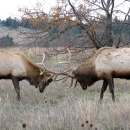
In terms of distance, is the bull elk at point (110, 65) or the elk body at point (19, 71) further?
the elk body at point (19, 71)

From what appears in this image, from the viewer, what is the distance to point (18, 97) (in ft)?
31.9

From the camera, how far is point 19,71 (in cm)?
993

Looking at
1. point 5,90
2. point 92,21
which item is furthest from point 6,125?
point 92,21

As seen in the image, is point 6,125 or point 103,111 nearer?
point 6,125

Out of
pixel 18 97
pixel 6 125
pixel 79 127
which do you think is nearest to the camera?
pixel 79 127

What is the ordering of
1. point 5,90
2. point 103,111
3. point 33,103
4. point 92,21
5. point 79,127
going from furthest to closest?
1. point 92,21
2. point 5,90
3. point 33,103
4. point 103,111
5. point 79,127

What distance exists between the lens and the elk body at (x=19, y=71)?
9852 mm

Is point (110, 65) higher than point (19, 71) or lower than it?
higher

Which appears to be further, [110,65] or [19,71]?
[19,71]

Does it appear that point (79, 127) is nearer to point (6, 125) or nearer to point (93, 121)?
point (93, 121)

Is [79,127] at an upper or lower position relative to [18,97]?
upper

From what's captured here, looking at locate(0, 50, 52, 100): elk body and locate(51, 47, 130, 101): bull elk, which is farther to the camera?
locate(0, 50, 52, 100): elk body

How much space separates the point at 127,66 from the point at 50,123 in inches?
155

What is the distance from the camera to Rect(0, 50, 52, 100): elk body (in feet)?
32.3
